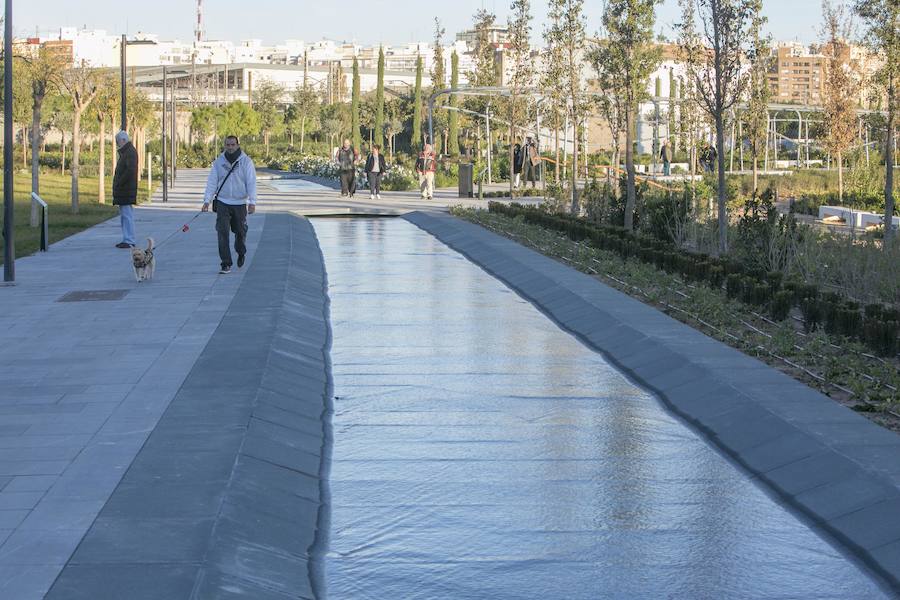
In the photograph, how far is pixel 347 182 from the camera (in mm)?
39625

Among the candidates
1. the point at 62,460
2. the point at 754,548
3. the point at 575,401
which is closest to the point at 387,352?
the point at 575,401

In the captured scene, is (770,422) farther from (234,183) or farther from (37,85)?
(37,85)

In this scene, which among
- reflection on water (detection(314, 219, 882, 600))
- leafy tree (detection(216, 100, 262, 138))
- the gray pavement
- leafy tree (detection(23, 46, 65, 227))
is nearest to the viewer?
the gray pavement

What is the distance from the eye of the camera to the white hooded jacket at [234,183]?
16156 mm

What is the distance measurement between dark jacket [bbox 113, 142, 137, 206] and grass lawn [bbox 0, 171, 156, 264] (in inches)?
65.8

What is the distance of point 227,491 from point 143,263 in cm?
942

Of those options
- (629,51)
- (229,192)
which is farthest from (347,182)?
(229,192)

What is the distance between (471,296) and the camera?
15680 millimetres

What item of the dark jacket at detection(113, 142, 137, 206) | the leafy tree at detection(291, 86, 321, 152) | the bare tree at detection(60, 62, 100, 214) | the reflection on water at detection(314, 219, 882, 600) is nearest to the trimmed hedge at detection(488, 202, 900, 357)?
the reflection on water at detection(314, 219, 882, 600)

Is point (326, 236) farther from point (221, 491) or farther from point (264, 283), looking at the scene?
point (221, 491)

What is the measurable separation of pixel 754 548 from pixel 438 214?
78.6 feet

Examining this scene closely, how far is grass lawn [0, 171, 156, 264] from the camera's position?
2278cm

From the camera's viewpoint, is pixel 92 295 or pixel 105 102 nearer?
pixel 92 295

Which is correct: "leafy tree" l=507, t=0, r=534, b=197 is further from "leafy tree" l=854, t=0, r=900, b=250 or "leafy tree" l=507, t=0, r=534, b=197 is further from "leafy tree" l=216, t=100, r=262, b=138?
"leafy tree" l=216, t=100, r=262, b=138
